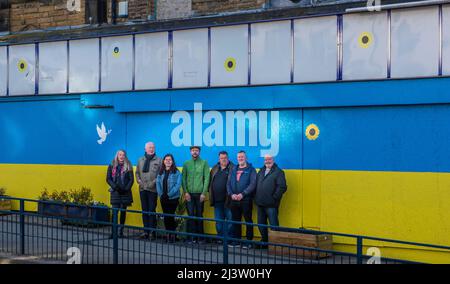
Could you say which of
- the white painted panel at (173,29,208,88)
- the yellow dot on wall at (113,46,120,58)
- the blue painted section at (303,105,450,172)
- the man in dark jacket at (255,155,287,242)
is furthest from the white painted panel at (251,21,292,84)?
the yellow dot on wall at (113,46,120,58)

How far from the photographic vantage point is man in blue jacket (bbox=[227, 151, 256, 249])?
505 inches

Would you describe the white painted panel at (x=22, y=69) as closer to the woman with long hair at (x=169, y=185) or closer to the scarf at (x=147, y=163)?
the scarf at (x=147, y=163)

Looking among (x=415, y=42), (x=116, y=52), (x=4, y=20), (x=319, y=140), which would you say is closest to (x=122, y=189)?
(x=116, y=52)

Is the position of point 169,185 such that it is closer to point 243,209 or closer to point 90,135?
point 243,209

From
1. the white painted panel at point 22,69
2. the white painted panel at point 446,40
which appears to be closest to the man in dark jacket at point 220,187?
the white painted panel at point 446,40

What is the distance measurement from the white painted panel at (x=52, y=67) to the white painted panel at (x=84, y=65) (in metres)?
0.21

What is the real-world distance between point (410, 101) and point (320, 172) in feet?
6.39

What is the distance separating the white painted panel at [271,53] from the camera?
13.0 meters

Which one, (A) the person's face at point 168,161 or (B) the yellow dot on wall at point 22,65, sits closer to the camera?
(A) the person's face at point 168,161

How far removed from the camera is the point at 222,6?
585 inches

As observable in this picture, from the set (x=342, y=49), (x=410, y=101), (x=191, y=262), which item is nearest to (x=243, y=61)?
(x=342, y=49)

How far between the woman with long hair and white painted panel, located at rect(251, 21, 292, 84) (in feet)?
Answer: 6.75

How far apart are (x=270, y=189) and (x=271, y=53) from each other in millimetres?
2367

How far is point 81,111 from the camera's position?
1553 cm
